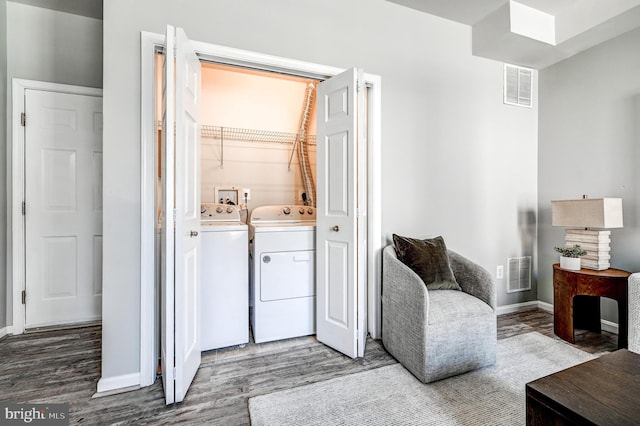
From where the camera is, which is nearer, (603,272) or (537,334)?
(603,272)

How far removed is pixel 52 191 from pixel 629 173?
5100mm

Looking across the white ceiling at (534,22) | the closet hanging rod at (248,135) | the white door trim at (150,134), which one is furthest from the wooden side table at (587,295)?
the closet hanging rod at (248,135)

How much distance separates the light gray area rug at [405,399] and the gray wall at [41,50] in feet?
8.77

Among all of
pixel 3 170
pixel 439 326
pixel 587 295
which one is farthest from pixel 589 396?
pixel 3 170

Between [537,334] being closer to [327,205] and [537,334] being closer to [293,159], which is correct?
[327,205]

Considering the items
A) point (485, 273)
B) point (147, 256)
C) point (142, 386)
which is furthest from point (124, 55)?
point (485, 273)

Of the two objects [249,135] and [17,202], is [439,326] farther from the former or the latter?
[17,202]

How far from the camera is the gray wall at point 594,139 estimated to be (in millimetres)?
2477

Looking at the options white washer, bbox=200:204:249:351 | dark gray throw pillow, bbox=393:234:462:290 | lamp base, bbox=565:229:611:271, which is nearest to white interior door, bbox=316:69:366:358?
dark gray throw pillow, bbox=393:234:462:290

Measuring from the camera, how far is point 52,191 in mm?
2641

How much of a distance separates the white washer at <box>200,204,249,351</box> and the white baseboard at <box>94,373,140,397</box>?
18.4 inches

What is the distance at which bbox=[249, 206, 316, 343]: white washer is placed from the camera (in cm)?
236

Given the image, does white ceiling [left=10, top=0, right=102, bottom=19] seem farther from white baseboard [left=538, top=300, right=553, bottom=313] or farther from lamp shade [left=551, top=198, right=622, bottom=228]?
white baseboard [left=538, top=300, right=553, bottom=313]

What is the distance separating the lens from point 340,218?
2.20 metres
